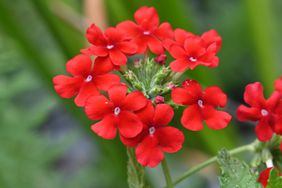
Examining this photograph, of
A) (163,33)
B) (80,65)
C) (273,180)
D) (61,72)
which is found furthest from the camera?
(61,72)

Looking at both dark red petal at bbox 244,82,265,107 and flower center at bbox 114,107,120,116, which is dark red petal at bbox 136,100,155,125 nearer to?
flower center at bbox 114,107,120,116

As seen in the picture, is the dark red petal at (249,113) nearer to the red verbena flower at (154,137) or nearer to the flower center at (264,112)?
the flower center at (264,112)

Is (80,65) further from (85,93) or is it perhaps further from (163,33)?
(163,33)

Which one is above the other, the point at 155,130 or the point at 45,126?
the point at 155,130

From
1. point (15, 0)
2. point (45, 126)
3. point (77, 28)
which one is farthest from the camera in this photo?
point (45, 126)

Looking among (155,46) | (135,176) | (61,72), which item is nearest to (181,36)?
(155,46)

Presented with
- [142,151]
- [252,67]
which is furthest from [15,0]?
[142,151]

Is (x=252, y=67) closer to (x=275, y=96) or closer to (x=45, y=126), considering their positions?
(x=45, y=126)
